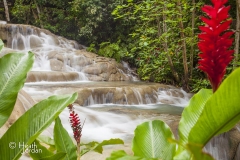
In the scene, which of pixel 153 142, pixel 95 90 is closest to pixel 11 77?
pixel 153 142

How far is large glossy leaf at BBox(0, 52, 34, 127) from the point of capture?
3.18 ft

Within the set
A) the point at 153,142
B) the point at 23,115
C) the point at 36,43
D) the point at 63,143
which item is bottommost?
the point at 36,43

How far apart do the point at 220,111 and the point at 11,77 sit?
830 mm

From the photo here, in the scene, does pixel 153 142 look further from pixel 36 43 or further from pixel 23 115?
pixel 36 43

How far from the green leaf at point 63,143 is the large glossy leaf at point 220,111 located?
0.71 meters

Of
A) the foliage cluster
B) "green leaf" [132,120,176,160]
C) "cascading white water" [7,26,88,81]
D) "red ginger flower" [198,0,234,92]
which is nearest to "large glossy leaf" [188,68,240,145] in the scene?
"red ginger flower" [198,0,234,92]

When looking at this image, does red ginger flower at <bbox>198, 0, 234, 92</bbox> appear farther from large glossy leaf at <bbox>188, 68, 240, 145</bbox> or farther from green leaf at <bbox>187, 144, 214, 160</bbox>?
green leaf at <bbox>187, 144, 214, 160</bbox>

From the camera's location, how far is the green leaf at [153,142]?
0.90 meters

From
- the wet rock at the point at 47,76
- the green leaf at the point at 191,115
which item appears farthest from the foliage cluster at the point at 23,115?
the wet rock at the point at 47,76

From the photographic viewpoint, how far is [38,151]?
1071 millimetres

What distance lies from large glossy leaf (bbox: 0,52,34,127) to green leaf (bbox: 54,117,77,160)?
245mm

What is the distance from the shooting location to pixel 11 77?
1.03 meters

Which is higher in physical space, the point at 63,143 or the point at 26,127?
the point at 26,127

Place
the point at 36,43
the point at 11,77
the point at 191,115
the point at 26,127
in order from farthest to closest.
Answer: the point at 36,43 < the point at 11,77 < the point at 26,127 < the point at 191,115
